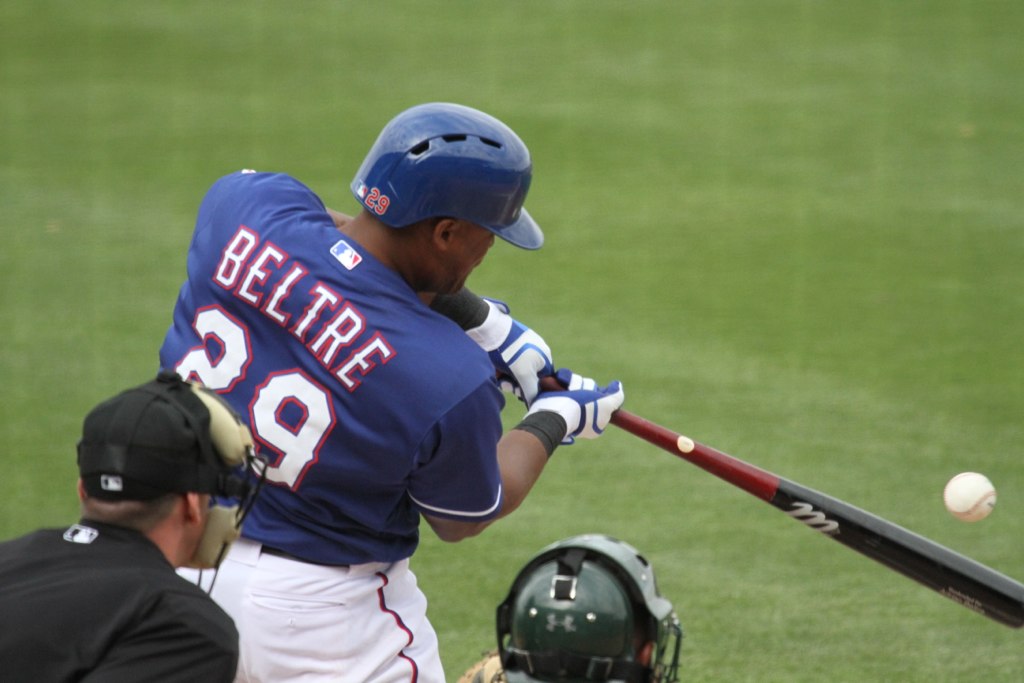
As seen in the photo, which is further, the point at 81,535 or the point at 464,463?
the point at 464,463

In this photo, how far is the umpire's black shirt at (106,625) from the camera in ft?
7.13

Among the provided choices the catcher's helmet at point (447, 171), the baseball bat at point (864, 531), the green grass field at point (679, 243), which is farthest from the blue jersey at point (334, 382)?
the green grass field at point (679, 243)

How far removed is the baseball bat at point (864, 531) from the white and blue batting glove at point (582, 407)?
0.17m

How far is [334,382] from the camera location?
118 inches

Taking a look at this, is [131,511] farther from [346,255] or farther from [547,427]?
[547,427]

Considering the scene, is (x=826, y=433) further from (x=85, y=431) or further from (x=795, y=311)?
(x=85, y=431)

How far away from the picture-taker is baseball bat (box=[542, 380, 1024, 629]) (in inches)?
152

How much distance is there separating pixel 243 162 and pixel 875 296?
15.9ft

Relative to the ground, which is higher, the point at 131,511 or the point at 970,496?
the point at 131,511

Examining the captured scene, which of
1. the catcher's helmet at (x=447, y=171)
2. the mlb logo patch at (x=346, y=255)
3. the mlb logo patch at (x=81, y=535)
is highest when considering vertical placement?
the catcher's helmet at (x=447, y=171)

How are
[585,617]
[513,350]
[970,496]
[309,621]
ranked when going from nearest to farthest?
[585,617] → [309,621] → [513,350] → [970,496]

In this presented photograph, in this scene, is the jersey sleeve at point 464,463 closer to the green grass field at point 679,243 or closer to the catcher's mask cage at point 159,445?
the catcher's mask cage at point 159,445

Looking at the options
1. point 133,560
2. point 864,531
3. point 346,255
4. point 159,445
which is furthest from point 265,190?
point 864,531

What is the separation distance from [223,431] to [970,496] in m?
2.53
